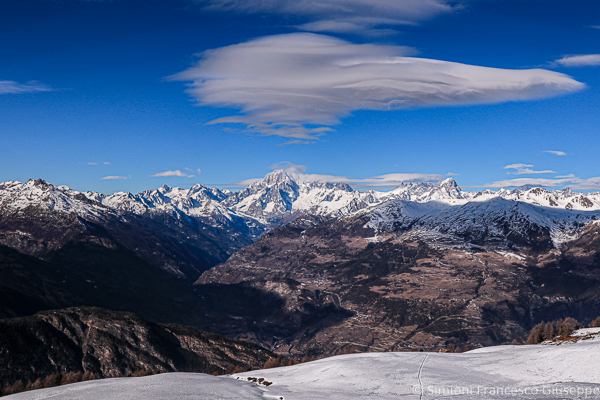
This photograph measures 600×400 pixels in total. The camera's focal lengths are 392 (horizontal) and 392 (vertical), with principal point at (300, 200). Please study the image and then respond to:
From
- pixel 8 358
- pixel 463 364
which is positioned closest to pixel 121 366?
pixel 8 358

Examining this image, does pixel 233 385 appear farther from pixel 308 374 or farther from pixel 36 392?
pixel 36 392

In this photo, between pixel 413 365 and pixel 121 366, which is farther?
pixel 121 366

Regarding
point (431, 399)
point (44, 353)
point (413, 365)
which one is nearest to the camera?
point (431, 399)

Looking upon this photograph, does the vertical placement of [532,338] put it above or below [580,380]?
below

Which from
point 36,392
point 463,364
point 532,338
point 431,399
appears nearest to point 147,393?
point 36,392

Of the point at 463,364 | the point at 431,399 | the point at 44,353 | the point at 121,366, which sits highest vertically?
the point at 431,399

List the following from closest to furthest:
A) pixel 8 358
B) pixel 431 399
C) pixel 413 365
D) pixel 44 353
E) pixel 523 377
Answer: pixel 431 399 → pixel 523 377 → pixel 413 365 → pixel 8 358 → pixel 44 353
